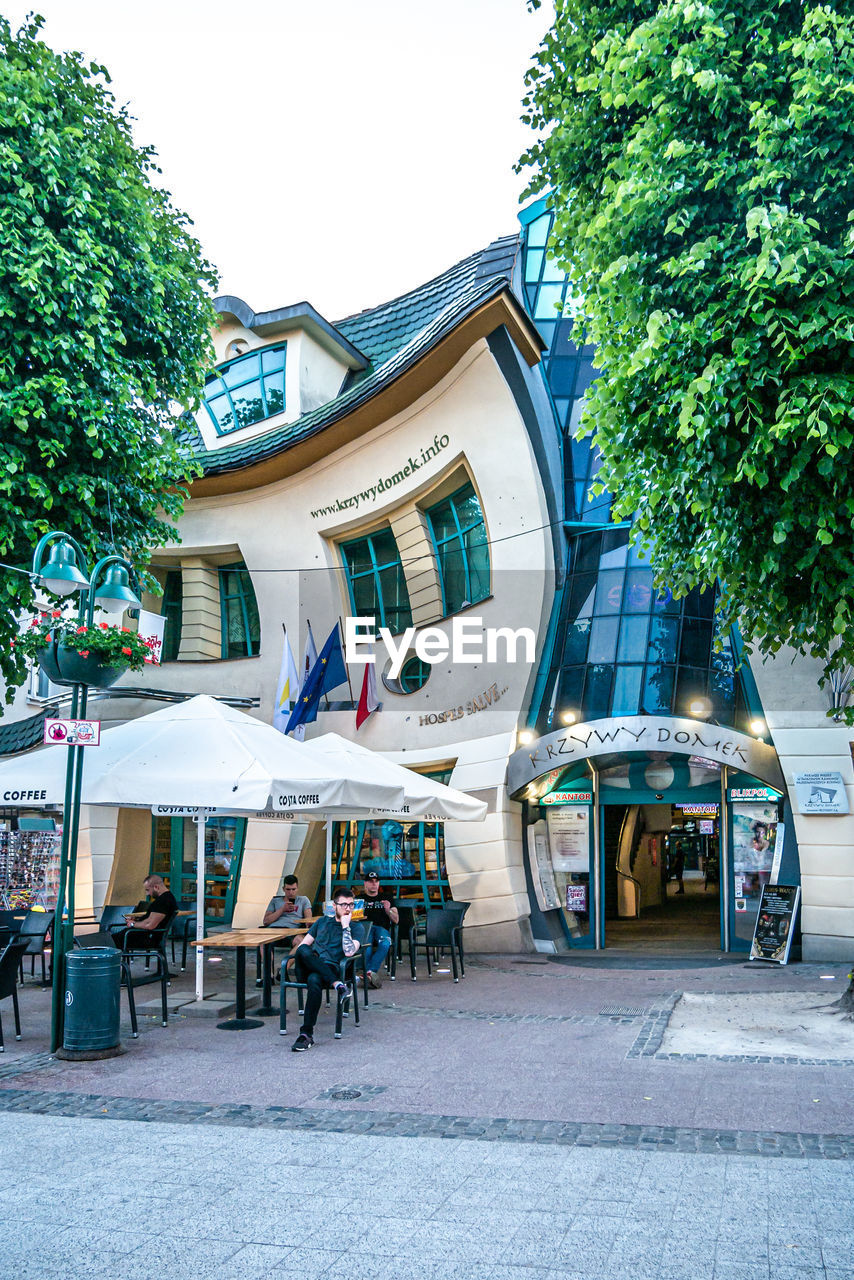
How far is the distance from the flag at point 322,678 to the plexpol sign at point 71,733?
8819 mm

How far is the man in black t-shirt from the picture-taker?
12665 mm

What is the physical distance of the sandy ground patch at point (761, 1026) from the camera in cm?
914

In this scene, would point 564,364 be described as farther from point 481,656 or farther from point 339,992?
point 339,992

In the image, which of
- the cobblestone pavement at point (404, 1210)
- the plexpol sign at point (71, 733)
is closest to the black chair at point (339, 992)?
the plexpol sign at point (71, 733)

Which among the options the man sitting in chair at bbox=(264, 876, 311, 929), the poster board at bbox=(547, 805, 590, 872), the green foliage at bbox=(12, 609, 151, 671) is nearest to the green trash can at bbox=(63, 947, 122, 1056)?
the green foliage at bbox=(12, 609, 151, 671)

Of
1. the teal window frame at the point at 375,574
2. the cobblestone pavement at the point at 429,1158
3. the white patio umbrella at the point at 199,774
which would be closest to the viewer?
the cobblestone pavement at the point at 429,1158

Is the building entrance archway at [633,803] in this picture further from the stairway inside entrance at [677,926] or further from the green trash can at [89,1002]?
the green trash can at [89,1002]

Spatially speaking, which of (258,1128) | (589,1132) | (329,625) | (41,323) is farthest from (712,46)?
(329,625)

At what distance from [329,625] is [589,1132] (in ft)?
48.5

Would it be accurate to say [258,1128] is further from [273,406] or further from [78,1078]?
[273,406]

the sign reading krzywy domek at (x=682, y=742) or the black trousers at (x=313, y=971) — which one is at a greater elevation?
the sign reading krzywy domek at (x=682, y=742)

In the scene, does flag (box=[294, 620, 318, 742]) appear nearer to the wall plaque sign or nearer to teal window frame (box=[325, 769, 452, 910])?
teal window frame (box=[325, 769, 452, 910])

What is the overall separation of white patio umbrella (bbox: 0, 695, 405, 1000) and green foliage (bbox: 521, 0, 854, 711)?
442 centimetres

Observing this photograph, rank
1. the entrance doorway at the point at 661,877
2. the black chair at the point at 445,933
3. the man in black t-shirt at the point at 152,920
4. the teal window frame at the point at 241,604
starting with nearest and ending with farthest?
the man in black t-shirt at the point at 152,920 → the black chair at the point at 445,933 → the entrance doorway at the point at 661,877 → the teal window frame at the point at 241,604
